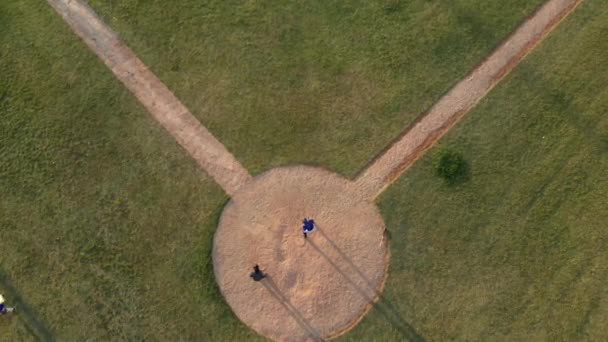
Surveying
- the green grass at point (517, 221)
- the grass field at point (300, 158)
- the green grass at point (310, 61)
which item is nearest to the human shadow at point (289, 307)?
the green grass at point (517, 221)

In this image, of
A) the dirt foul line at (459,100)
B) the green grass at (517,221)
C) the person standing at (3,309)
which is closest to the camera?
the person standing at (3,309)

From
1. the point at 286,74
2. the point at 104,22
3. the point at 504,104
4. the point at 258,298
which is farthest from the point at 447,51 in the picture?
the point at 104,22

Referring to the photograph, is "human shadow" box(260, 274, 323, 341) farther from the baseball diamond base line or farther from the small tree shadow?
the small tree shadow

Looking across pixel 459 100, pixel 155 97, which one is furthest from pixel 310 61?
pixel 155 97

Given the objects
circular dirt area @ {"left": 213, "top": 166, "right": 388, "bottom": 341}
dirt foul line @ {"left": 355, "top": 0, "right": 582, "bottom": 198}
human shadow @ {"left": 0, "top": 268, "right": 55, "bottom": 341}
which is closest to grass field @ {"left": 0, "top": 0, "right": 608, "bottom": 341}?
human shadow @ {"left": 0, "top": 268, "right": 55, "bottom": 341}

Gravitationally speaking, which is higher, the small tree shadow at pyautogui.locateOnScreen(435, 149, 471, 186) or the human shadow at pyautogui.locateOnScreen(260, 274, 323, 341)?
the small tree shadow at pyautogui.locateOnScreen(435, 149, 471, 186)

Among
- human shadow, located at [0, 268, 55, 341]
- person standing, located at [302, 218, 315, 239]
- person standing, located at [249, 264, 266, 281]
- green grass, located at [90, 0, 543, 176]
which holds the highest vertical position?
green grass, located at [90, 0, 543, 176]

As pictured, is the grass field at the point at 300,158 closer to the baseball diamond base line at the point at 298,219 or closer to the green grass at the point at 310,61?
the green grass at the point at 310,61
